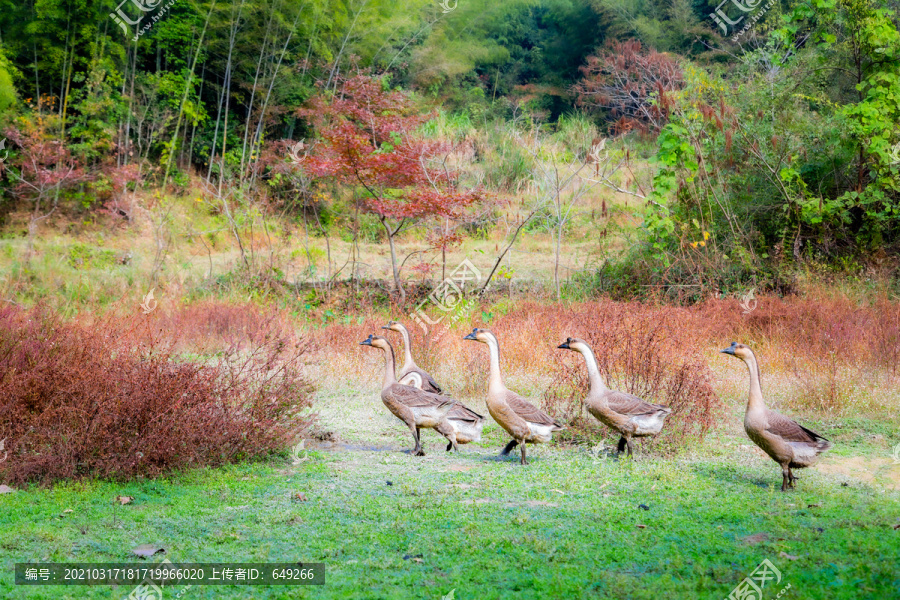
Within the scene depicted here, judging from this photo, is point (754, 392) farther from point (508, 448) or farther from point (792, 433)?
point (508, 448)

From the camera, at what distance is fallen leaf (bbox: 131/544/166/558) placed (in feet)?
13.3

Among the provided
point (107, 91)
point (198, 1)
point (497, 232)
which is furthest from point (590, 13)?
point (107, 91)

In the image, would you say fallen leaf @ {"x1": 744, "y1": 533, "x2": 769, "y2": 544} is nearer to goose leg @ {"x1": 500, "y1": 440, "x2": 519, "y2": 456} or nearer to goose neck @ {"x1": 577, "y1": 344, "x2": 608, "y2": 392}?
goose neck @ {"x1": 577, "y1": 344, "x2": 608, "y2": 392}

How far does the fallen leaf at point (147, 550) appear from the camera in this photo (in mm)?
4062

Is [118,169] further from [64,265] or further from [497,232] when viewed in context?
[497,232]

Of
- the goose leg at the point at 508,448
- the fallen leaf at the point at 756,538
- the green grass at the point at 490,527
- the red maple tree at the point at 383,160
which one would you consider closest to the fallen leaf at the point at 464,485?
the green grass at the point at 490,527

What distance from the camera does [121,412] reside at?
5527mm

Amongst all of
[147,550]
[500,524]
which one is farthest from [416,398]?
[147,550]

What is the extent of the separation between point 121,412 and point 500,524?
2.86 meters

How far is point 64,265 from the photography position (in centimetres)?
1603

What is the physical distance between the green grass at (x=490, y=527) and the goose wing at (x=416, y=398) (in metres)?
0.63

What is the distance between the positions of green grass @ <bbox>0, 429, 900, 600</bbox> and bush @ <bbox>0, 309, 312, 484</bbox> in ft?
0.66

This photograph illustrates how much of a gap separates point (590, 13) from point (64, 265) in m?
20.1

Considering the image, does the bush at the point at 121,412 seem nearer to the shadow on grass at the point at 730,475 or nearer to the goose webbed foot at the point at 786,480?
the shadow on grass at the point at 730,475
